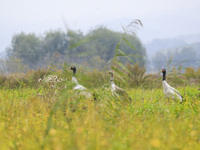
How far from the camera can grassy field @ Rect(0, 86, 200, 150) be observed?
264 cm

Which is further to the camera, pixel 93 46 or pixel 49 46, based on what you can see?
pixel 49 46

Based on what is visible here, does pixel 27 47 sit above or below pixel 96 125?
above

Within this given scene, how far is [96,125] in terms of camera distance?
10.4 ft

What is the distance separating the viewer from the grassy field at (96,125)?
8.65ft

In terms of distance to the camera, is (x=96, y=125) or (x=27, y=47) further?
(x=27, y=47)

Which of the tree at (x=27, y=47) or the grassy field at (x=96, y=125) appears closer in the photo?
the grassy field at (x=96, y=125)

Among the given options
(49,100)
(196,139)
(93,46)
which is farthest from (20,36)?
(196,139)

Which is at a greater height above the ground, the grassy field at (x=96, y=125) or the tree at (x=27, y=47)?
the tree at (x=27, y=47)

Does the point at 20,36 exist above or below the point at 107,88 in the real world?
above

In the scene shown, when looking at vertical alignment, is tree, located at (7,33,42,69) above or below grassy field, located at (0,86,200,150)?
above

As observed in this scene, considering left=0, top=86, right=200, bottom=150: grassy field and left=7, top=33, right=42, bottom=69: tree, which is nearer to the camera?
left=0, top=86, right=200, bottom=150: grassy field

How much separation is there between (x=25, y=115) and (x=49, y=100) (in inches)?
34.5

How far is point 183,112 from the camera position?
5.41 m

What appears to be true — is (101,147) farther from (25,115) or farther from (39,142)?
(25,115)
